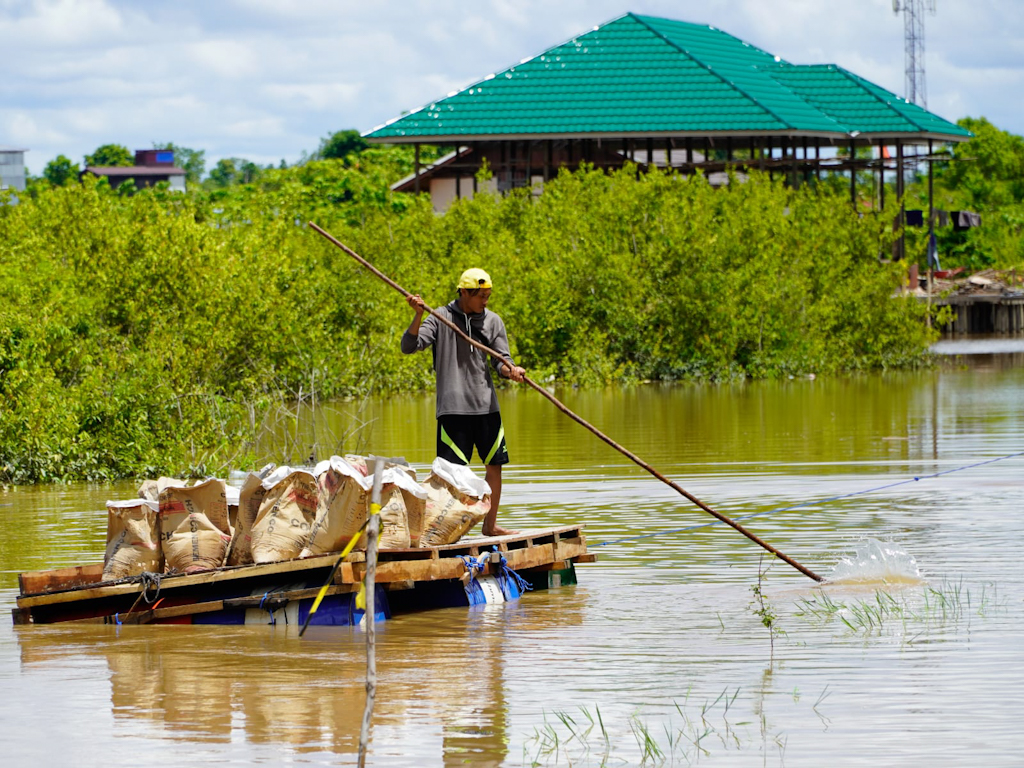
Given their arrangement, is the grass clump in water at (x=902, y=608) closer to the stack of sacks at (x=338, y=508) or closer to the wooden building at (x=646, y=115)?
the stack of sacks at (x=338, y=508)

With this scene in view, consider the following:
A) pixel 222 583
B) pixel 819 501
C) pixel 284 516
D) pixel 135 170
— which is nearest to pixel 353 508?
pixel 284 516

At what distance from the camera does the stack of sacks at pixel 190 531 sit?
372 inches

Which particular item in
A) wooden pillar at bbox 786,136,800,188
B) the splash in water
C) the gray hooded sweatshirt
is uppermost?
wooden pillar at bbox 786,136,800,188

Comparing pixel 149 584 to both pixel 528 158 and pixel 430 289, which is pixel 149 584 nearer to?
pixel 430 289

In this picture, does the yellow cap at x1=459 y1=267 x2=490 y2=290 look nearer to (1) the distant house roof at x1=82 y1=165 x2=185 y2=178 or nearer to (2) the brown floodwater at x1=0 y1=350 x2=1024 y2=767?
(2) the brown floodwater at x1=0 y1=350 x2=1024 y2=767

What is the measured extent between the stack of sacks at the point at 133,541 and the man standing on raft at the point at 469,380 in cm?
184

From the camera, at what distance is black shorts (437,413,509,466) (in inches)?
402

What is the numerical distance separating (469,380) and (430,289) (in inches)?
919

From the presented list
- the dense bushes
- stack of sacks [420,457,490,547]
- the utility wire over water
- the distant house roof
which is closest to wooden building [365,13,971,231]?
the dense bushes

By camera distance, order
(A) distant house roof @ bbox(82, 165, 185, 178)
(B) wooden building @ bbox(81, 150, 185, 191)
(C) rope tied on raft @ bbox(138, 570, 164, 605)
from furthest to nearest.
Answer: (B) wooden building @ bbox(81, 150, 185, 191)
(A) distant house roof @ bbox(82, 165, 185, 178)
(C) rope tied on raft @ bbox(138, 570, 164, 605)

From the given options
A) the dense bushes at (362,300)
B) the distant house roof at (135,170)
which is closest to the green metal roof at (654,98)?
the dense bushes at (362,300)

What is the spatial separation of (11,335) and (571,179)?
73.9 ft

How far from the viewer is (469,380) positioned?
33.6 ft

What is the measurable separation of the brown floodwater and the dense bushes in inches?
142
